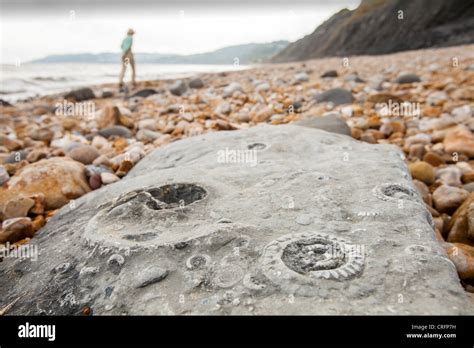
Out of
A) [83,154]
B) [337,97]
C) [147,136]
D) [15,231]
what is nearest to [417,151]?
[337,97]

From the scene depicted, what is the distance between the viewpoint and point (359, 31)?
42.4 metres

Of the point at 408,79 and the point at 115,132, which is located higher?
the point at 408,79

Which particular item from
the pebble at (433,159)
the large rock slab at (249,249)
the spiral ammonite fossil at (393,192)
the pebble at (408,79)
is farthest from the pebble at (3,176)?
the pebble at (408,79)

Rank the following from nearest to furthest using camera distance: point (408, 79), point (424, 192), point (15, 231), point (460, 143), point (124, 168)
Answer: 1. point (15, 231)
2. point (424, 192)
3. point (124, 168)
4. point (460, 143)
5. point (408, 79)

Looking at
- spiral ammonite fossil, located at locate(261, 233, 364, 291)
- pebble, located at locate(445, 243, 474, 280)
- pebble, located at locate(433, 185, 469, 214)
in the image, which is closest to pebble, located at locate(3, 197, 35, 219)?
spiral ammonite fossil, located at locate(261, 233, 364, 291)

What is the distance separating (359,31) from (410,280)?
4610 cm

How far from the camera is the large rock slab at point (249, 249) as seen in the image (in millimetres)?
1462

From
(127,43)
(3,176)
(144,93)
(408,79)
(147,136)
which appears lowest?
(3,176)

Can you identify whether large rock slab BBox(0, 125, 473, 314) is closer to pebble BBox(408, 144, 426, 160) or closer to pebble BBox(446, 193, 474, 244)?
pebble BBox(446, 193, 474, 244)

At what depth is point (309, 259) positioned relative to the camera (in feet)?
5.53

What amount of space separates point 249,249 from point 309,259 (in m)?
0.29

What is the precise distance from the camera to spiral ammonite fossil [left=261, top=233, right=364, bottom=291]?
5.05 ft

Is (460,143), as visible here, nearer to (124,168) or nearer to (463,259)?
(463,259)
